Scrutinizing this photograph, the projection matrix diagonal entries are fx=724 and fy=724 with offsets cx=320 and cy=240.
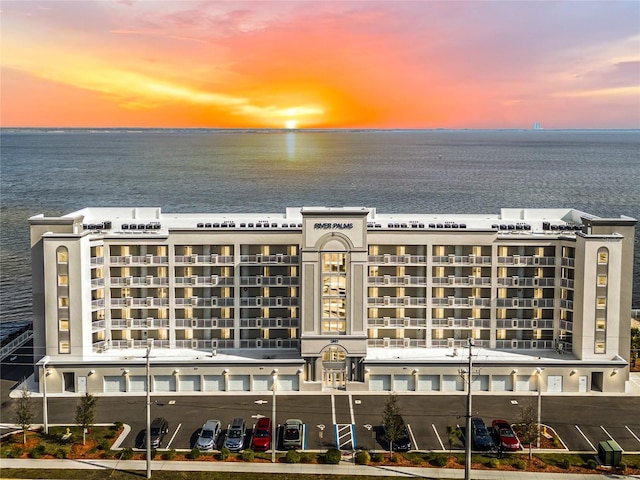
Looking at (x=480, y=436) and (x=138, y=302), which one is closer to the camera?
(x=480, y=436)

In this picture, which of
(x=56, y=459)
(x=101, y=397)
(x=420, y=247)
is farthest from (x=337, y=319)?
(x=56, y=459)

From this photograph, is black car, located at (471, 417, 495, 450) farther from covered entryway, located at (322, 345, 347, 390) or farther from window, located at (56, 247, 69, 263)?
window, located at (56, 247, 69, 263)

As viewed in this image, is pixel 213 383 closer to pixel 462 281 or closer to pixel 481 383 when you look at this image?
pixel 481 383

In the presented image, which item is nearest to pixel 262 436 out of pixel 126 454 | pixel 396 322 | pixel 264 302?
pixel 126 454

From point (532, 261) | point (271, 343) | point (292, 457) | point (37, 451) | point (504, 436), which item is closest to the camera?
point (292, 457)

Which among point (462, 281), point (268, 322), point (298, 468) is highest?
point (462, 281)

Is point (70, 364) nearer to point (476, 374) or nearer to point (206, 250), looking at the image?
point (206, 250)
